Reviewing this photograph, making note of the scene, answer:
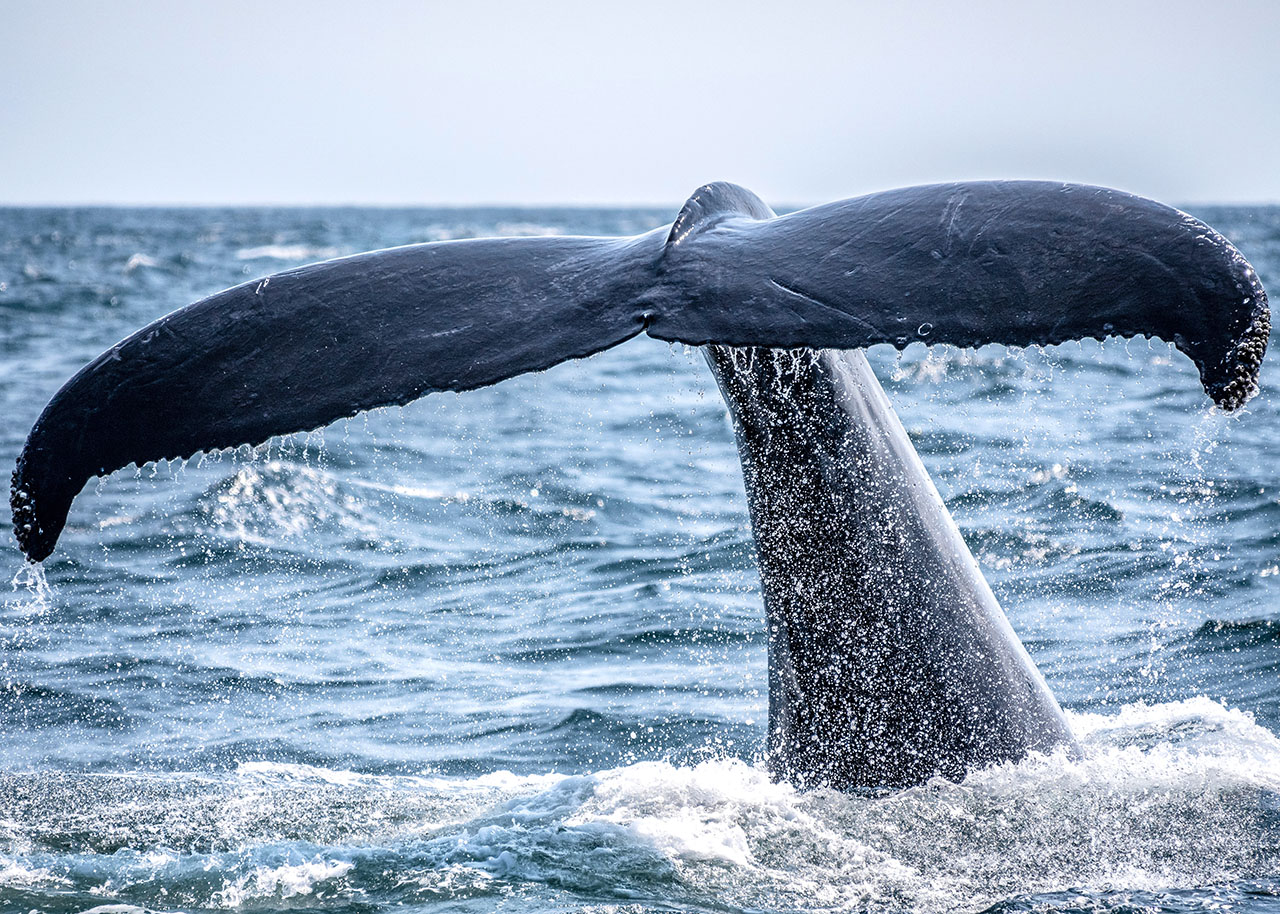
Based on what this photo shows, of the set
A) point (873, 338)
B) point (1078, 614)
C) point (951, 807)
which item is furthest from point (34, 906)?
point (1078, 614)

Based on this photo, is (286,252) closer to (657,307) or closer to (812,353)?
(812,353)

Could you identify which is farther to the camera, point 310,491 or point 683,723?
point 310,491

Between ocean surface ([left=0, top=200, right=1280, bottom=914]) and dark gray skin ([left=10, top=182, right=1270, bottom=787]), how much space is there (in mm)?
292

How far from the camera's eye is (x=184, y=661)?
697 centimetres

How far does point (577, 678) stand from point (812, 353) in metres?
3.43

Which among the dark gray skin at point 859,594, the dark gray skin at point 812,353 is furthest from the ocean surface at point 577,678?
the dark gray skin at point 812,353

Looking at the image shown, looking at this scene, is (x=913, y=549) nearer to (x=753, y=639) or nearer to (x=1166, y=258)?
(x=1166, y=258)

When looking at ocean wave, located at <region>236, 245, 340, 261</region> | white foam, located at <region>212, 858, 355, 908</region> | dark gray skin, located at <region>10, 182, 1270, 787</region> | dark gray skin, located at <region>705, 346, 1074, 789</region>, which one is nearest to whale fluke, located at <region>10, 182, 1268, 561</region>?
dark gray skin, located at <region>10, 182, 1270, 787</region>

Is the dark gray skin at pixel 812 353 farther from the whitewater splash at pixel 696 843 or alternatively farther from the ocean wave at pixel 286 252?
the ocean wave at pixel 286 252

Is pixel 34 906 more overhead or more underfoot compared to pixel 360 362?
more underfoot

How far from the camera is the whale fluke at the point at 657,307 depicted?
2721 mm

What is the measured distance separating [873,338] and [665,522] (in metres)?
6.98

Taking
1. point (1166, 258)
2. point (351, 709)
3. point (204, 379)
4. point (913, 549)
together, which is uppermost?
point (1166, 258)

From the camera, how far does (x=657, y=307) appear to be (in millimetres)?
3002
